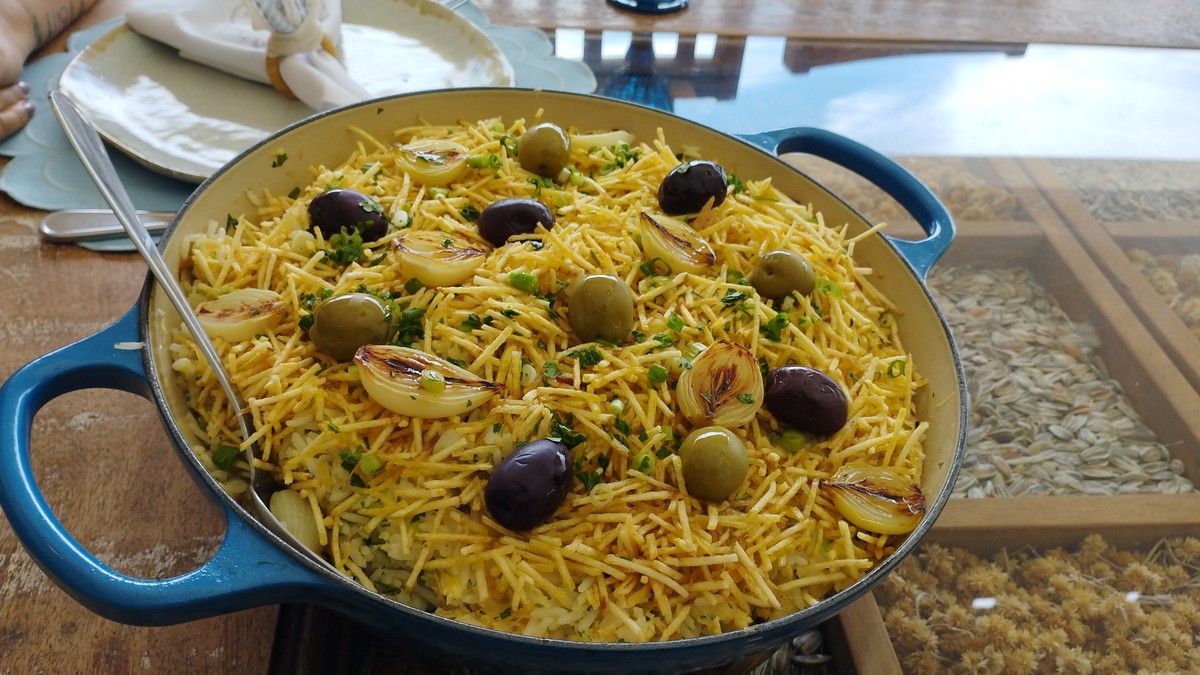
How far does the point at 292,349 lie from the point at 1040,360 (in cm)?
138

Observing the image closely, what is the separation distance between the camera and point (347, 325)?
980mm

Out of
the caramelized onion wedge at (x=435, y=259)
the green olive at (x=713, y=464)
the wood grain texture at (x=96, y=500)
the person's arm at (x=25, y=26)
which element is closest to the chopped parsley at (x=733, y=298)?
the green olive at (x=713, y=464)

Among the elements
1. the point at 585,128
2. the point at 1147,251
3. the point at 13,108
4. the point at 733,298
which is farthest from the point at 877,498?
the point at 13,108

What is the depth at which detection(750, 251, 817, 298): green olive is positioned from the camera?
45.7 inches

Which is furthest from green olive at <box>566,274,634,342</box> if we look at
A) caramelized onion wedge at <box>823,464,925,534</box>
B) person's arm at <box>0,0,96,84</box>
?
person's arm at <box>0,0,96,84</box>

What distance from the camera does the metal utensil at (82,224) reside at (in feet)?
4.83

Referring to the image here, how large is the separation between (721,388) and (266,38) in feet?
5.00

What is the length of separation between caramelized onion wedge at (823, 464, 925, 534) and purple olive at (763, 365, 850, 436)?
2.5 inches

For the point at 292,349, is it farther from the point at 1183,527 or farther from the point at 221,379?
the point at 1183,527

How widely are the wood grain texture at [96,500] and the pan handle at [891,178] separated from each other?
1096mm

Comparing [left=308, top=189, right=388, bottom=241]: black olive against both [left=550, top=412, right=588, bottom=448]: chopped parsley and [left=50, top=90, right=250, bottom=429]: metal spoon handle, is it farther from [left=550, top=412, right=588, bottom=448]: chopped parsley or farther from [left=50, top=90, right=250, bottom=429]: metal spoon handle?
[left=550, top=412, right=588, bottom=448]: chopped parsley

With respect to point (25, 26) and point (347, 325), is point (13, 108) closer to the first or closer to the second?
point (25, 26)

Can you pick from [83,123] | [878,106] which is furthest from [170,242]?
[878,106]

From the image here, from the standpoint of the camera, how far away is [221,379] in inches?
38.0
